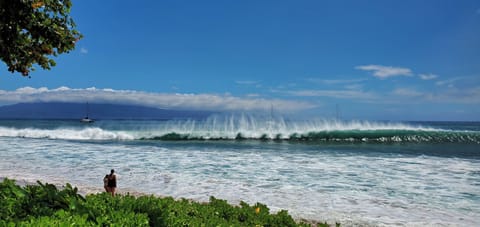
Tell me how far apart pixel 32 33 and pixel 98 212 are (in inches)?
237

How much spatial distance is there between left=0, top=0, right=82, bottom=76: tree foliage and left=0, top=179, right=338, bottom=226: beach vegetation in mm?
4356

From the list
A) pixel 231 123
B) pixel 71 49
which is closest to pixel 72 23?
pixel 71 49

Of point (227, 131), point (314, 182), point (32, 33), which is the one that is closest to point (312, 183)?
point (314, 182)

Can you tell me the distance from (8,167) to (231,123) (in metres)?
40.8

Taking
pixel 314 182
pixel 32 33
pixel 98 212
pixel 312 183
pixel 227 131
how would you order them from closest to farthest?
pixel 98 212 → pixel 32 33 → pixel 312 183 → pixel 314 182 → pixel 227 131

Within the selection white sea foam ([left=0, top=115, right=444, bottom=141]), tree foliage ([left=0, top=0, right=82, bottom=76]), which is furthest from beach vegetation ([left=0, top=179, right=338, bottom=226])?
white sea foam ([left=0, top=115, right=444, bottom=141])

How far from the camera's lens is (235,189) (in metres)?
12.2

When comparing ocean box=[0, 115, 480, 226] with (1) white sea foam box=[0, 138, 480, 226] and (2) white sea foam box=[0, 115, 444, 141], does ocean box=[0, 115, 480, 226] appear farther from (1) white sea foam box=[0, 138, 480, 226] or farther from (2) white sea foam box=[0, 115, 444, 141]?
(2) white sea foam box=[0, 115, 444, 141]

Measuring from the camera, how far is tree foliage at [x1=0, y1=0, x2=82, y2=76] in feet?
22.8

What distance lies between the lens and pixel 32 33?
7641 millimetres

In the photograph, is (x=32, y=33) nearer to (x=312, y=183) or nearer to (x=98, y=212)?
(x=98, y=212)

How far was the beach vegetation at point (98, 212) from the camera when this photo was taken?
295cm

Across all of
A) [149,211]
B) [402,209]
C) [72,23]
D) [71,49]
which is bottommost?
[402,209]

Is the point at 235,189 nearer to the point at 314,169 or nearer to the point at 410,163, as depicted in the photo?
the point at 314,169
